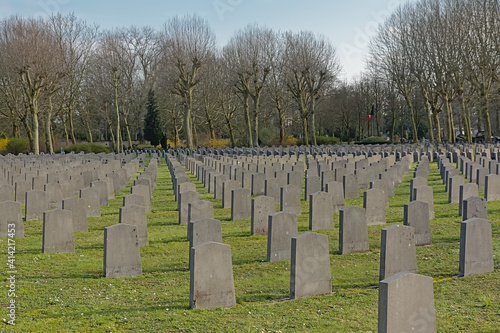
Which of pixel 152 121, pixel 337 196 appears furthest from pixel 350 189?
pixel 152 121

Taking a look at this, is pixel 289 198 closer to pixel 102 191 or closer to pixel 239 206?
pixel 239 206

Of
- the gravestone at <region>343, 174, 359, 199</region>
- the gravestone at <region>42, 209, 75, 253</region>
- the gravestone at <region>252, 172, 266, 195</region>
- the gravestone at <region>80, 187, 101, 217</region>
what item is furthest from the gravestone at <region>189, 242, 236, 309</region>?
the gravestone at <region>252, 172, 266, 195</region>

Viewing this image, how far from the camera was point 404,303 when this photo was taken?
5062 millimetres

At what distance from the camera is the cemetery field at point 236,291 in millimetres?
6121

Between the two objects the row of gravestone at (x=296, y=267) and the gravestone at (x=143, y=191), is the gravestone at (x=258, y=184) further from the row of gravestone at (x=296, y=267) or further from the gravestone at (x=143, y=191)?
the row of gravestone at (x=296, y=267)

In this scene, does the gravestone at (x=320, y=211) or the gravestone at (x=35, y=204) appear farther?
the gravestone at (x=35, y=204)

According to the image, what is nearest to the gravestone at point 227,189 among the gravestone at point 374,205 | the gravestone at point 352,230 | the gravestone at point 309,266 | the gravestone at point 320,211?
the gravestone at point 320,211

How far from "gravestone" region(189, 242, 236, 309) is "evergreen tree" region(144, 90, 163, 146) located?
6406 centimetres

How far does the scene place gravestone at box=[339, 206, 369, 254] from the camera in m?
9.11

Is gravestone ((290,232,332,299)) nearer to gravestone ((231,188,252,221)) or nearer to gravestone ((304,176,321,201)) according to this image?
gravestone ((231,188,252,221))

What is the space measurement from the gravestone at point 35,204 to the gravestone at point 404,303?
1002 cm

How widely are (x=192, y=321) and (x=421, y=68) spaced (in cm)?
4452

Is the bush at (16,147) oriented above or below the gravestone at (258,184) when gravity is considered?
above

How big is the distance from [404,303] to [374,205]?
6.67m
